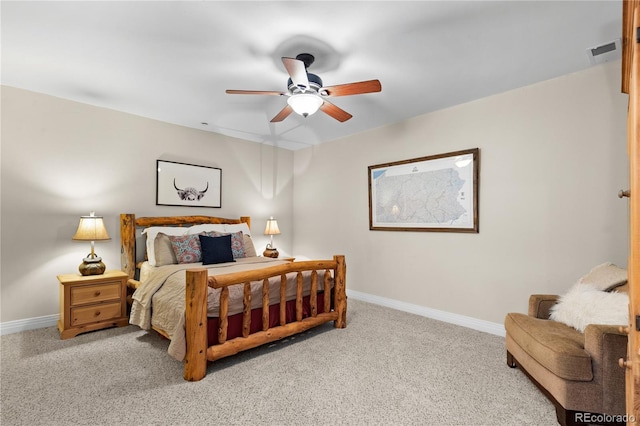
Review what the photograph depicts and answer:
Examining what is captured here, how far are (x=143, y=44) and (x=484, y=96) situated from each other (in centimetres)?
326

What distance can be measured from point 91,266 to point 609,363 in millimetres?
4273

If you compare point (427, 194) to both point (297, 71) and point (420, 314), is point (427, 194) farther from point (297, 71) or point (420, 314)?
point (297, 71)

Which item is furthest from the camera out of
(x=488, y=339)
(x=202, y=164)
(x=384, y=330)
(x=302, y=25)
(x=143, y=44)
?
(x=202, y=164)

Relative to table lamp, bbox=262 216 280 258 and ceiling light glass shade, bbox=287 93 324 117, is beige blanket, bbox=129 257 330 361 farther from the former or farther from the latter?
table lamp, bbox=262 216 280 258

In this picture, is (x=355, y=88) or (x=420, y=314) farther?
(x=420, y=314)

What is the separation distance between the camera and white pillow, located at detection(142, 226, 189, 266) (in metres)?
3.52

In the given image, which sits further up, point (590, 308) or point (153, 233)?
point (153, 233)

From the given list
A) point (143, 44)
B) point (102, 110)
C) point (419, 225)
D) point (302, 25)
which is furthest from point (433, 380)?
point (102, 110)

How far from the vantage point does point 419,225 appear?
3.83 meters

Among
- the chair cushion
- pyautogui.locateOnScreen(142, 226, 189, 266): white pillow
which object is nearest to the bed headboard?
pyautogui.locateOnScreen(142, 226, 189, 266): white pillow

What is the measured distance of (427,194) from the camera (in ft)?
12.3

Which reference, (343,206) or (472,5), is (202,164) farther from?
(472,5)

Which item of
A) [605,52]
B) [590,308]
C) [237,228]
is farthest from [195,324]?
[605,52]

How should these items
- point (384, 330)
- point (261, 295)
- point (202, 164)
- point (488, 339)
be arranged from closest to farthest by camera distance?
point (261, 295) → point (488, 339) → point (384, 330) → point (202, 164)
